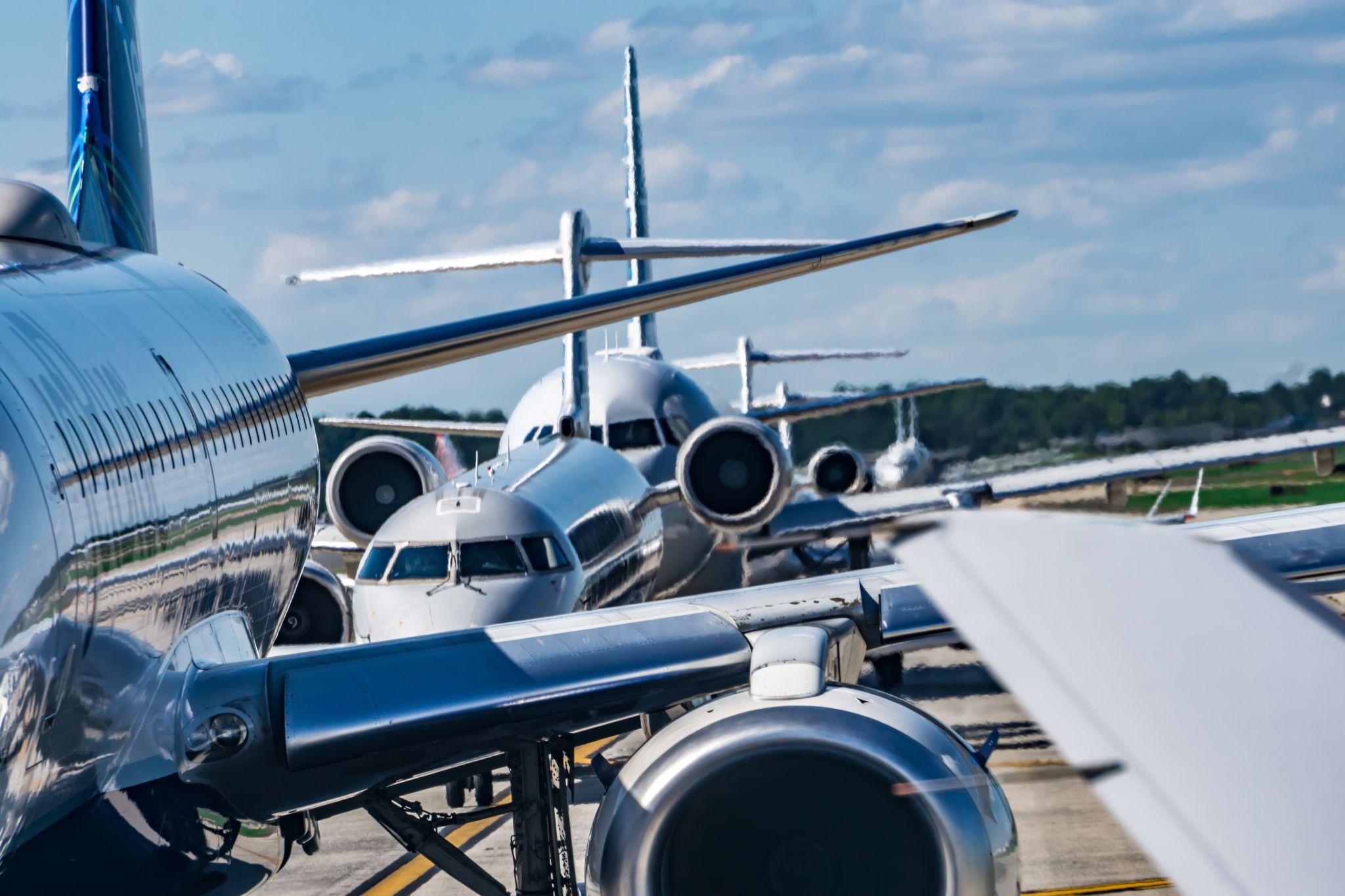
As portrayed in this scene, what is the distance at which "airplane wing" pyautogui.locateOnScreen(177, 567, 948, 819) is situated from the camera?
7.70 metres

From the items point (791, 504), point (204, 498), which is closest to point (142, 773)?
point (204, 498)

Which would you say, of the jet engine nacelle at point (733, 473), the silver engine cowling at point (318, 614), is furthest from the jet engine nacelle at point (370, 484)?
the jet engine nacelle at point (733, 473)

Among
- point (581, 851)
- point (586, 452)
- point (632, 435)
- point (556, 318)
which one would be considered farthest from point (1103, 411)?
point (632, 435)

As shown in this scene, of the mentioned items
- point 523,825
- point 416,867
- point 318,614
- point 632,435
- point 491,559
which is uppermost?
point 632,435

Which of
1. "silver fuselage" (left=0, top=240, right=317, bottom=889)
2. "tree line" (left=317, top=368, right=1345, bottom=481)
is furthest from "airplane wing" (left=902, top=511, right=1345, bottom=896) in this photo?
"silver fuselage" (left=0, top=240, right=317, bottom=889)

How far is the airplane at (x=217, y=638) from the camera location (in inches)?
238

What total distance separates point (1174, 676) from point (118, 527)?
539 centimetres

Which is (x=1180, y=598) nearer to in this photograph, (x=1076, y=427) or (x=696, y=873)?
(x=1076, y=427)

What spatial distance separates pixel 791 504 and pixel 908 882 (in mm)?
18490

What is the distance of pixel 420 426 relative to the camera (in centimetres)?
2511

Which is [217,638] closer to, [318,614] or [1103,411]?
[1103,411]

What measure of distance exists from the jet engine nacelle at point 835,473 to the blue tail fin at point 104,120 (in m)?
16.2

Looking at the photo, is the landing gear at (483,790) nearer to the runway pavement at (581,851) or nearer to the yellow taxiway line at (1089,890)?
the runway pavement at (581,851)

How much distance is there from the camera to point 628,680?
855 cm
